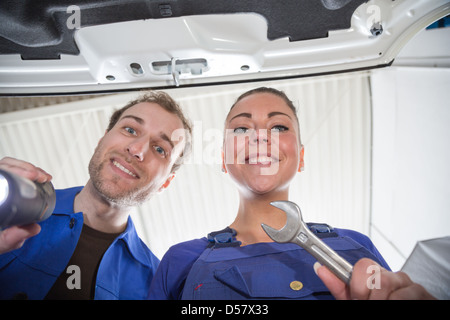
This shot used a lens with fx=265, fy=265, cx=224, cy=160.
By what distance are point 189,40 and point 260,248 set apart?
846 mm

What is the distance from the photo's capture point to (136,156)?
122 cm

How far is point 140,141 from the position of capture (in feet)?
4.13

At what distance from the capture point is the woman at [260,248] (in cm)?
86

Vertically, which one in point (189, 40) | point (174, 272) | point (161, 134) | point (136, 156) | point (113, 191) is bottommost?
point (174, 272)

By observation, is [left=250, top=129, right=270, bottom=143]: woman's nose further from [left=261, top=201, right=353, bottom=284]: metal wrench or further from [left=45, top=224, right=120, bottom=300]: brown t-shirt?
[left=45, top=224, right=120, bottom=300]: brown t-shirt

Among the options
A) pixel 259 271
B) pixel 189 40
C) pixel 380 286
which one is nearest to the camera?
pixel 380 286

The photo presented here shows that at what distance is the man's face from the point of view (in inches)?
47.4

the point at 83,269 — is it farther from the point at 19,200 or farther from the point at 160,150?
the point at 160,150

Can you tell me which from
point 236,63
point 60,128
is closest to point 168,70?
point 236,63

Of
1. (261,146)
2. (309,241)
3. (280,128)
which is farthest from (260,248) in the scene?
(280,128)

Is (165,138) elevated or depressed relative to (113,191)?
elevated

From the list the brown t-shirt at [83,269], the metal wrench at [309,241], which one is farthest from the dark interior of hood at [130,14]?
the brown t-shirt at [83,269]

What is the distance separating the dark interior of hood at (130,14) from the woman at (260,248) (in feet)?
1.26

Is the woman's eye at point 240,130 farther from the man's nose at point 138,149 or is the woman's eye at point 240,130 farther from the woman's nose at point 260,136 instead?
the man's nose at point 138,149
